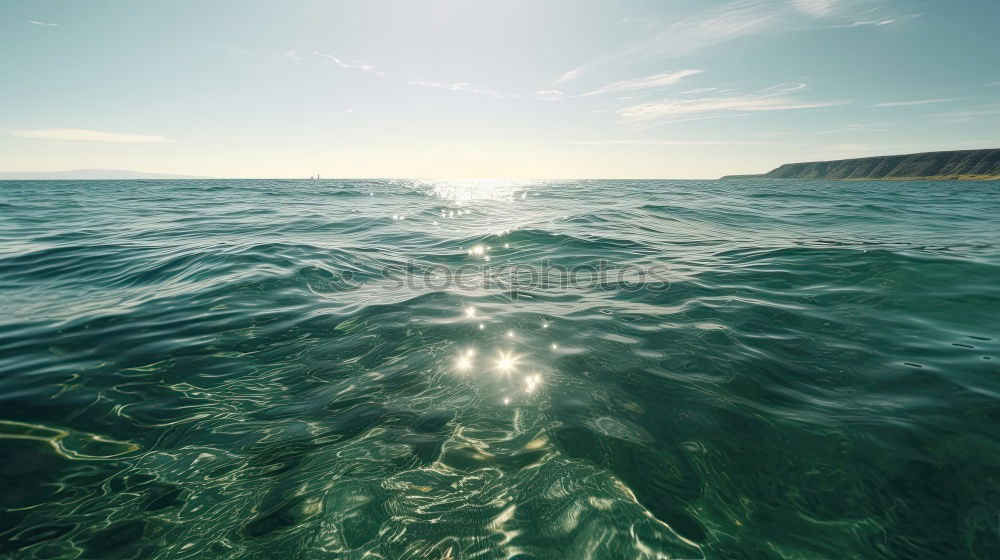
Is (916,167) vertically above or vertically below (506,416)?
above

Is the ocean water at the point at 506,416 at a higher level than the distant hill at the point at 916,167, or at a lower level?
lower

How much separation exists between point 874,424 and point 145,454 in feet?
17.0

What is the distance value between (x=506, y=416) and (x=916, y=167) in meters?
158

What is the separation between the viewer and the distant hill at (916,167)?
90.4 m

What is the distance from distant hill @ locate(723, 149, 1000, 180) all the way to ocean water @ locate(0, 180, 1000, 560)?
119 meters

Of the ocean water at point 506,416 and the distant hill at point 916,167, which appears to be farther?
the distant hill at point 916,167

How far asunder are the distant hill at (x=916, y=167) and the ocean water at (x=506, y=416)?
389 ft

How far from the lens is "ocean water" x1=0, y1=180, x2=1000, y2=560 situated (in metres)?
1.98

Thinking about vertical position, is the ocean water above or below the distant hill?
below

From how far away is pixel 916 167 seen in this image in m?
104

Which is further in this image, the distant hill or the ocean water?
the distant hill

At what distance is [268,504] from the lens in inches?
83.6

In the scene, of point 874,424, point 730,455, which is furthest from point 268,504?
point 874,424

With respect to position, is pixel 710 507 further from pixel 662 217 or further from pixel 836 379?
pixel 662 217
